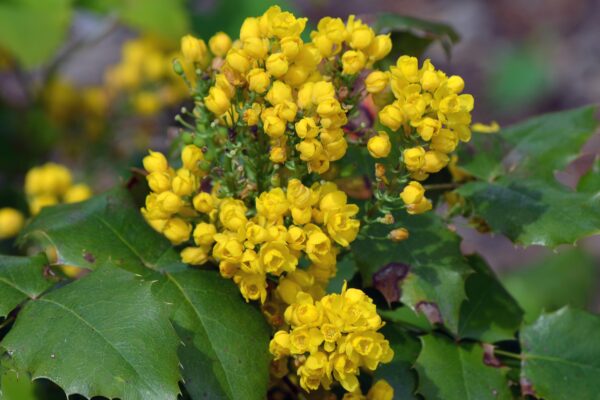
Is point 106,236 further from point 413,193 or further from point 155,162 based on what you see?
point 413,193

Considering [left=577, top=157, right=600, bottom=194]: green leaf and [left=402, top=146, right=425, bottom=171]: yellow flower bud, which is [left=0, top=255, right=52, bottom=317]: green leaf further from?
[left=577, top=157, right=600, bottom=194]: green leaf

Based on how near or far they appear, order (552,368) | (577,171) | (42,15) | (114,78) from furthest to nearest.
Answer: (577,171), (114,78), (42,15), (552,368)

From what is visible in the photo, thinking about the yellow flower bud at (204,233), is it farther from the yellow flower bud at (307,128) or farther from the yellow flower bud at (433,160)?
the yellow flower bud at (433,160)

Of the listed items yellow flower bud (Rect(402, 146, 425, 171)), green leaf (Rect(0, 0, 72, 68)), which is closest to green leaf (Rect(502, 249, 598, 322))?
green leaf (Rect(0, 0, 72, 68))

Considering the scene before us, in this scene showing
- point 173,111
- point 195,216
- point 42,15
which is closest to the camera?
point 195,216

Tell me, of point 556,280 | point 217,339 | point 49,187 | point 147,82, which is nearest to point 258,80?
point 217,339

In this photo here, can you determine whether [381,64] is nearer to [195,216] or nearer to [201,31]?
[195,216]

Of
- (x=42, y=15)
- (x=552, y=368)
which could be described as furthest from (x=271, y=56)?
(x=42, y=15)

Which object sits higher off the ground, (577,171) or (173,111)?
(173,111)
